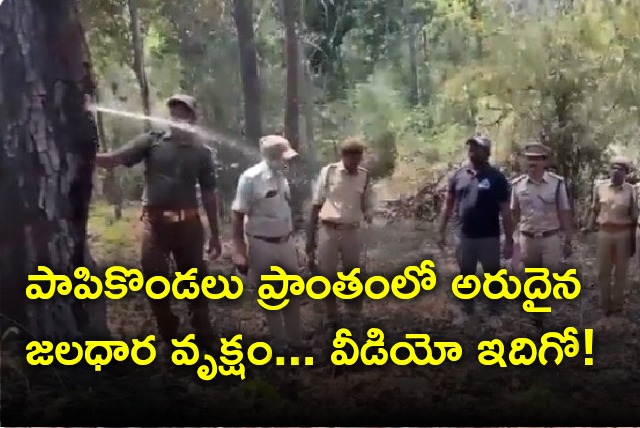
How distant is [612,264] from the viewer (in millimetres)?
2596

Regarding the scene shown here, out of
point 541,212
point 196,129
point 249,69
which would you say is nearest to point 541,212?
point 541,212

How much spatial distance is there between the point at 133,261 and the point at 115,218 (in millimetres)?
194

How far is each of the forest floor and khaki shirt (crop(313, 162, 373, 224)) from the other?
0.10 metres

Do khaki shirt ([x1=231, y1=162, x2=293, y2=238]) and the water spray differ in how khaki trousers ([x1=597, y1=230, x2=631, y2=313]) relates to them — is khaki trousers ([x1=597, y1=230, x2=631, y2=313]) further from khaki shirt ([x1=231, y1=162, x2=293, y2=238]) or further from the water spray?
the water spray

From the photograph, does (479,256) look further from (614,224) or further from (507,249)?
(614,224)

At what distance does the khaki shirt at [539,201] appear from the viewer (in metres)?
2.60

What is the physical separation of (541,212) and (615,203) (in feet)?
0.96

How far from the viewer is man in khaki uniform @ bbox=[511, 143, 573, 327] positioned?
8.52ft

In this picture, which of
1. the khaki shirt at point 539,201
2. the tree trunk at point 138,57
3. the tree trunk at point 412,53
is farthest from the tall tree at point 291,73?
the khaki shirt at point 539,201

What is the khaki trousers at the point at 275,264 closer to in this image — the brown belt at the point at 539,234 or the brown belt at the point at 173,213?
the brown belt at the point at 173,213

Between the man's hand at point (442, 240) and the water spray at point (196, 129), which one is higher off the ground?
the water spray at point (196, 129)

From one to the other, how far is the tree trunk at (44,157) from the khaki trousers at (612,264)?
6.81ft

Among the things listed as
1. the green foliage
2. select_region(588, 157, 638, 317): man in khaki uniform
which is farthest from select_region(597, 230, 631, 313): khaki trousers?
the green foliage

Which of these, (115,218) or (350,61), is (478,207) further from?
(115,218)
